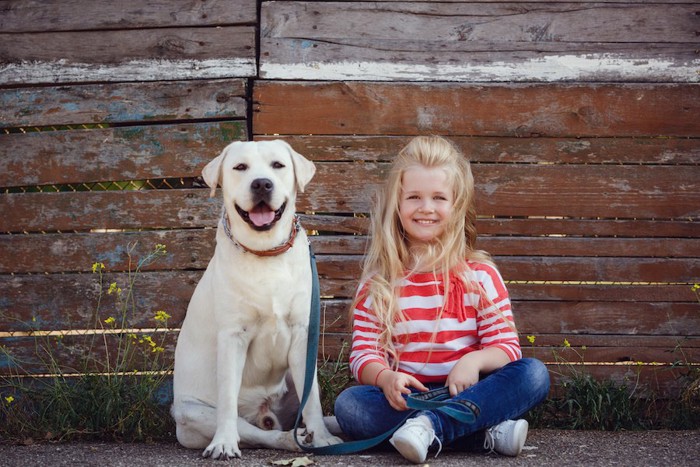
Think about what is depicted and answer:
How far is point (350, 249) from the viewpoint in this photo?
15.4ft

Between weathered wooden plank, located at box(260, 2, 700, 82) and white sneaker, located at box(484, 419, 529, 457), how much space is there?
2.24 m

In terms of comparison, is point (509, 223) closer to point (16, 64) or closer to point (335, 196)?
point (335, 196)

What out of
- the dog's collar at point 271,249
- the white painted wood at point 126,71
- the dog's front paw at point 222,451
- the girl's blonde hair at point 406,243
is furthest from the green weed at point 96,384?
the girl's blonde hair at point 406,243

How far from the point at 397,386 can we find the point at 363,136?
6.40ft

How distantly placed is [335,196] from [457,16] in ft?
4.13

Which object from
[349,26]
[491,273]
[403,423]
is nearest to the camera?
[403,423]

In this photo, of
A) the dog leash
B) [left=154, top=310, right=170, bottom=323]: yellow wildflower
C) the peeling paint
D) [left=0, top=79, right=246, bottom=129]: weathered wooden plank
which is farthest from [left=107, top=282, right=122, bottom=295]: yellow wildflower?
the peeling paint

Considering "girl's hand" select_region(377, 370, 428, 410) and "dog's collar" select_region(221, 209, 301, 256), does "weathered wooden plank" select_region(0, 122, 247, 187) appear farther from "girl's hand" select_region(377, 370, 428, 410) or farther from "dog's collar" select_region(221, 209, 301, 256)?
"girl's hand" select_region(377, 370, 428, 410)

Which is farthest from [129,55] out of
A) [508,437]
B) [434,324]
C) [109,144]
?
[508,437]

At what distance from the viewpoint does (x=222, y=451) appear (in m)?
3.17

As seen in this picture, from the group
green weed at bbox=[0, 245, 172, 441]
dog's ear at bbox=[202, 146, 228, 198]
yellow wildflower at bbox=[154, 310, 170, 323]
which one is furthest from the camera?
yellow wildflower at bbox=[154, 310, 170, 323]

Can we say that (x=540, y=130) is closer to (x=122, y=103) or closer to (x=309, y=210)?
(x=309, y=210)

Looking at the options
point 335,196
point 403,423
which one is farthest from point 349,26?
point 403,423

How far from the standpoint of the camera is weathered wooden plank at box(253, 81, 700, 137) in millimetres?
4656
